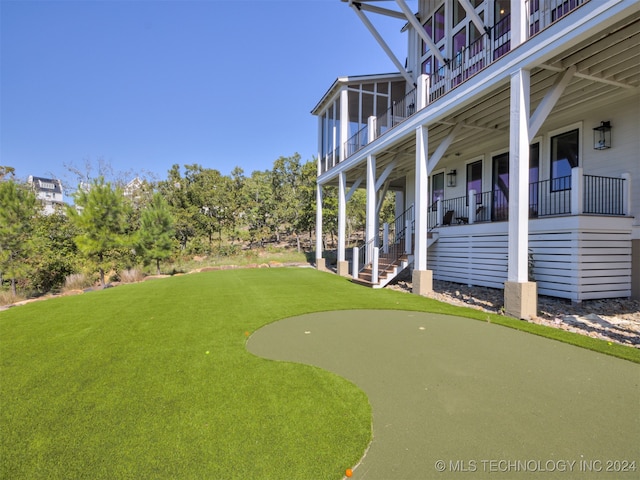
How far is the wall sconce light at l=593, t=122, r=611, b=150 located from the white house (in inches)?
1.0

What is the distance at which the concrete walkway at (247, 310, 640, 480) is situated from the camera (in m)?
1.82

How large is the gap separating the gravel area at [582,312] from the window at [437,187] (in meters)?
5.10

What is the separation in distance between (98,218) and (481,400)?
13909mm

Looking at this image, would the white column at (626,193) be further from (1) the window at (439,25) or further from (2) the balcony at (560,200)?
(1) the window at (439,25)

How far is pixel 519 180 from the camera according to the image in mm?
5465

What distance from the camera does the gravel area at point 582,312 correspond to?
454cm

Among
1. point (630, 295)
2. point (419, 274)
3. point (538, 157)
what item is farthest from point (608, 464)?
point (538, 157)

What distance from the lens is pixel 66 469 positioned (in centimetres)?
178

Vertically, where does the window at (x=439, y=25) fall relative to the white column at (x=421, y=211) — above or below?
above

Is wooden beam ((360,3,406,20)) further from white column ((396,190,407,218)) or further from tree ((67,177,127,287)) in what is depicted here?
tree ((67,177,127,287))

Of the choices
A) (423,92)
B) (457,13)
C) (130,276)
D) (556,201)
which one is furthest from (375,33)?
(130,276)

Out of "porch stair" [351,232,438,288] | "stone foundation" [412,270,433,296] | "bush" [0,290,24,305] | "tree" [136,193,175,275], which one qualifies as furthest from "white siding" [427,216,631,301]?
"bush" [0,290,24,305]

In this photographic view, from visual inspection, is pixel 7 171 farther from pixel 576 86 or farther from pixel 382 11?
pixel 576 86

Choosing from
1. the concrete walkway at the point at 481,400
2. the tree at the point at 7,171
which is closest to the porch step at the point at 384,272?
the concrete walkway at the point at 481,400
